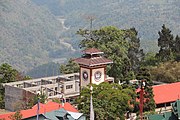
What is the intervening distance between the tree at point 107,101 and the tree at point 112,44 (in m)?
26.3

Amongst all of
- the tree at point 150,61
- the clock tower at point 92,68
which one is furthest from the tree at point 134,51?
the clock tower at point 92,68

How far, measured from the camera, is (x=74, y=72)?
283 feet

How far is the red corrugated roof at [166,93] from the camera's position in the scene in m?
63.9

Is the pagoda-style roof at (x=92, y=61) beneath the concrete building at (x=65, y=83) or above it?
above

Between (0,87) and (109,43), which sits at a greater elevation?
(109,43)

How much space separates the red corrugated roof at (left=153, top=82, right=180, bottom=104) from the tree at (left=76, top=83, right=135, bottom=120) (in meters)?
8.24

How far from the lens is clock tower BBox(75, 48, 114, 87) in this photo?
6456 centimetres

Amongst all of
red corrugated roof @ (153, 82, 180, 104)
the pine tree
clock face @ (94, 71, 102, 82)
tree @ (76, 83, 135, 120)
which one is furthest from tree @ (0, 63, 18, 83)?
tree @ (76, 83, 135, 120)

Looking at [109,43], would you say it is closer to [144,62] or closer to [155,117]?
[144,62]

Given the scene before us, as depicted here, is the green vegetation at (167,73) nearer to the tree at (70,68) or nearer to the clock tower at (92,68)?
the tree at (70,68)

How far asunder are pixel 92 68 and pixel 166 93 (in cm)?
953

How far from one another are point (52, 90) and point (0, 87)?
32.3 ft

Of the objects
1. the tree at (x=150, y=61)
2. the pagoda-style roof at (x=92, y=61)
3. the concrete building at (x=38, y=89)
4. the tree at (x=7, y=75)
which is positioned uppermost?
the pagoda-style roof at (x=92, y=61)

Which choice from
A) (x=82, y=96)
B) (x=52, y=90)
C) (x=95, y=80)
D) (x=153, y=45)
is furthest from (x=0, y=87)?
(x=153, y=45)
